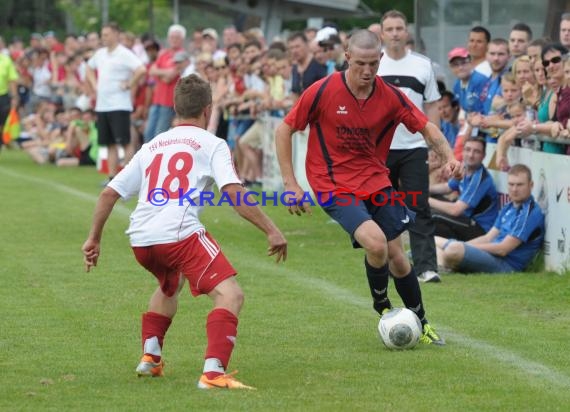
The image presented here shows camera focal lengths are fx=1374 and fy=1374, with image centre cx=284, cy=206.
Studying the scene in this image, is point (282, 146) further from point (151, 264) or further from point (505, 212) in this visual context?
point (505, 212)

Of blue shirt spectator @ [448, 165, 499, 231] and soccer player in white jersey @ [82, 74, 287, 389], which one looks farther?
blue shirt spectator @ [448, 165, 499, 231]

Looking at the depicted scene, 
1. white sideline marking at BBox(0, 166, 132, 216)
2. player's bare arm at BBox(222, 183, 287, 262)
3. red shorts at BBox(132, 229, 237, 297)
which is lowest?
white sideline marking at BBox(0, 166, 132, 216)

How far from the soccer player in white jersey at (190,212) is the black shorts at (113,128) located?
14.1 metres

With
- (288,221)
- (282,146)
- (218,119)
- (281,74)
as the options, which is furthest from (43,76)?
(282,146)

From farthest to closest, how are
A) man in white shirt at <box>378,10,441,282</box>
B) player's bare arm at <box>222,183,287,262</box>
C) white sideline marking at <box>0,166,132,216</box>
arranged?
white sideline marking at <box>0,166,132,216</box>, man in white shirt at <box>378,10,441,282</box>, player's bare arm at <box>222,183,287,262</box>

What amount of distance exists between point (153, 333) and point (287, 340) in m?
1.47

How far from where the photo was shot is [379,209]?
8.85m

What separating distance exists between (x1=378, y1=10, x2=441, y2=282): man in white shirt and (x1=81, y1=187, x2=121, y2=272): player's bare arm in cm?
428

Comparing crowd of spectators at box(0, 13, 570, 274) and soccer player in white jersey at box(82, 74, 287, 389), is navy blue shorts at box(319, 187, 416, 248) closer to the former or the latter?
soccer player in white jersey at box(82, 74, 287, 389)

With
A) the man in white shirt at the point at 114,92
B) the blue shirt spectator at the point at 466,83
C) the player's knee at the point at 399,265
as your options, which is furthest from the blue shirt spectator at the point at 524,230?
the man in white shirt at the point at 114,92

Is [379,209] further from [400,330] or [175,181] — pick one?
[175,181]

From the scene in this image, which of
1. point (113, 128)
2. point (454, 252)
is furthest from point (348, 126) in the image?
point (113, 128)

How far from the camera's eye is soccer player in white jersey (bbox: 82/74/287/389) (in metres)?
7.21

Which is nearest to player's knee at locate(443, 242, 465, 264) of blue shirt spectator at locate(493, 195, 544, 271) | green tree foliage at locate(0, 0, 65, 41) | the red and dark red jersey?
blue shirt spectator at locate(493, 195, 544, 271)
